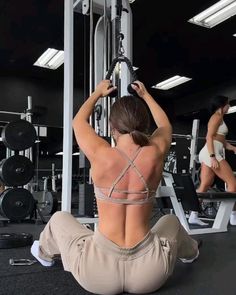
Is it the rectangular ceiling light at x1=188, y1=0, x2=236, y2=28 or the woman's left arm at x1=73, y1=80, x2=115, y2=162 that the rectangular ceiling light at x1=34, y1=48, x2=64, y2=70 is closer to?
the rectangular ceiling light at x1=188, y1=0, x2=236, y2=28

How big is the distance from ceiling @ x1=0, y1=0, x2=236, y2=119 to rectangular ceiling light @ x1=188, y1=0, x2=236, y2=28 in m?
0.12

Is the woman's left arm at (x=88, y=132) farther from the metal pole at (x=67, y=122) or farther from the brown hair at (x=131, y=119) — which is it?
the metal pole at (x=67, y=122)

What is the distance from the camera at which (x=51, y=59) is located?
24.9 ft

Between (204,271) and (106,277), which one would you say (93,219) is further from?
(106,277)

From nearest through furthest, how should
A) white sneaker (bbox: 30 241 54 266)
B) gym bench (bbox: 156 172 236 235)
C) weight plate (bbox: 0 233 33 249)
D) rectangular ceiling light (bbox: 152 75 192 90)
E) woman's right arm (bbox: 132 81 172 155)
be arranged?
woman's right arm (bbox: 132 81 172 155)
white sneaker (bbox: 30 241 54 266)
weight plate (bbox: 0 233 33 249)
gym bench (bbox: 156 172 236 235)
rectangular ceiling light (bbox: 152 75 192 90)

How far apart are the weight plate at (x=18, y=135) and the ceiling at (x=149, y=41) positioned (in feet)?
5.67

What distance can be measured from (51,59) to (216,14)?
11.3 ft

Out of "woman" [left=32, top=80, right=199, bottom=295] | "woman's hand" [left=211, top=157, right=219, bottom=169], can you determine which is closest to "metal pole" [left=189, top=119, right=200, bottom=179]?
"woman's hand" [left=211, top=157, right=219, bottom=169]

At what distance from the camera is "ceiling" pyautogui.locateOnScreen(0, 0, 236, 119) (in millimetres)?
5469

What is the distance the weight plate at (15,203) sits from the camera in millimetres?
3931

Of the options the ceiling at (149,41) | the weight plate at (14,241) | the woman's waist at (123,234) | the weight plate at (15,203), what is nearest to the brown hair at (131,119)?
the woman's waist at (123,234)

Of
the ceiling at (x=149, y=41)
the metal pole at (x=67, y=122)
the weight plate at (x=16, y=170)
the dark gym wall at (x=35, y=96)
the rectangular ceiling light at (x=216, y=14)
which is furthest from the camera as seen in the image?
the dark gym wall at (x=35, y=96)

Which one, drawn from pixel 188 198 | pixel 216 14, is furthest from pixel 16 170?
pixel 216 14

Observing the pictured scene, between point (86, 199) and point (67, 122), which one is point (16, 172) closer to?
point (86, 199)
